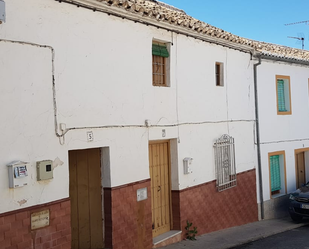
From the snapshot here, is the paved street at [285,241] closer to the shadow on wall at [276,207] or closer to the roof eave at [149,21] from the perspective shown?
the shadow on wall at [276,207]

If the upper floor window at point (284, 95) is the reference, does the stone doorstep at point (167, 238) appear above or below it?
below

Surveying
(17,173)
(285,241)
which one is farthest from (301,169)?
(17,173)

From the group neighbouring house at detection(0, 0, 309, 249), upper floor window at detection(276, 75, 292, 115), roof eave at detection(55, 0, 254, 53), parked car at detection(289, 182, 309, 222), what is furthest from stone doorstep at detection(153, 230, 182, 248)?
upper floor window at detection(276, 75, 292, 115)

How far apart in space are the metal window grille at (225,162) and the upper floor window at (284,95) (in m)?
3.61

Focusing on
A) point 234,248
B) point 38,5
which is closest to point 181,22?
point 38,5

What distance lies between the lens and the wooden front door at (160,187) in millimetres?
9305

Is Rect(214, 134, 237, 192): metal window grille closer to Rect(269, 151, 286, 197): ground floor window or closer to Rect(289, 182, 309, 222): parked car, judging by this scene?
Rect(289, 182, 309, 222): parked car

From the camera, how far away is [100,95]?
757 cm

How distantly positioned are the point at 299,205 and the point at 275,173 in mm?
1771

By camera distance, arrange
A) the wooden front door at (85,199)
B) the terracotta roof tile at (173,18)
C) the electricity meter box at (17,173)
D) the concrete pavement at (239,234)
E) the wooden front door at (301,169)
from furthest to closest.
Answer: the wooden front door at (301,169) → the concrete pavement at (239,234) → the terracotta roof tile at (173,18) → the wooden front door at (85,199) → the electricity meter box at (17,173)

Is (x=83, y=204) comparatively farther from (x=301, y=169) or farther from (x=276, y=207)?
(x=301, y=169)

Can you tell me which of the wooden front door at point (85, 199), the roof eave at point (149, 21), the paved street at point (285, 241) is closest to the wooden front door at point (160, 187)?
the wooden front door at point (85, 199)

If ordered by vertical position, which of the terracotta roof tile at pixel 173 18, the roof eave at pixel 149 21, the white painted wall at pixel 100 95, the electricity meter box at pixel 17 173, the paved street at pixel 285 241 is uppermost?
the terracotta roof tile at pixel 173 18

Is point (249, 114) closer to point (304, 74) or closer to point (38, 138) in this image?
point (304, 74)
